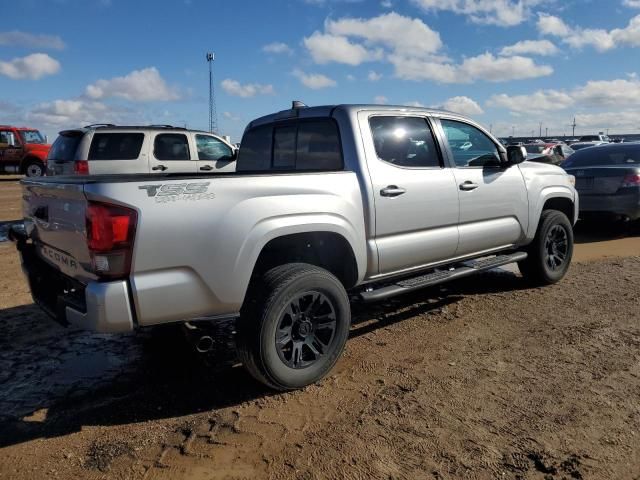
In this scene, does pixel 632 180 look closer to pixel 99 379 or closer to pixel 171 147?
pixel 171 147

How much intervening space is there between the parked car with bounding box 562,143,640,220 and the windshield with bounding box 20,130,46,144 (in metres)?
21.6

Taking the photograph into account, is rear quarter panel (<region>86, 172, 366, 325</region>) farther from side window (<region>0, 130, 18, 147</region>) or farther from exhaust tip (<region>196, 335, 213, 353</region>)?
side window (<region>0, 130, 18, 147</region>)

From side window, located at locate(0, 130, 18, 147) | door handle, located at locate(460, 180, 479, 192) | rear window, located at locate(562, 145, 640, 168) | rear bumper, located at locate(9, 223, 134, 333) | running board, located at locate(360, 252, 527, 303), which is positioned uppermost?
side window, located at locate(0, 130, 18, 147)

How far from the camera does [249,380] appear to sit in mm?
3818

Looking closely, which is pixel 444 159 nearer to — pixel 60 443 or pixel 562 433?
pixel 562 433

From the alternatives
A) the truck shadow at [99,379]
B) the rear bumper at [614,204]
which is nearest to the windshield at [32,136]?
the truck shadow at [99,379]

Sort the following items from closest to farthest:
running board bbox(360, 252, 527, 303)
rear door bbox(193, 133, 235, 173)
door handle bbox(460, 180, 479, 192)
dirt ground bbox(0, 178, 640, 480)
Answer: dirt ground bbox(0, 178, 640, 480)
running board bbox(360, 252, 527, 303)
door handle bbox(460, 180, 479, 192)
rear door bbox(193, 133, 235, 173)

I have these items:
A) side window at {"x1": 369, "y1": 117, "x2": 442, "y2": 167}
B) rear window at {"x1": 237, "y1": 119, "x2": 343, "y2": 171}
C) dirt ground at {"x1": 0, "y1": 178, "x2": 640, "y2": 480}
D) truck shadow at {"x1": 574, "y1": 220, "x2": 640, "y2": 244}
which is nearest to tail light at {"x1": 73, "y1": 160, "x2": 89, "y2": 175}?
dirt ground at {"x1": 0, "y1": 178, "x2": 640, "y2": 480}

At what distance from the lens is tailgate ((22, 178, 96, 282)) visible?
2.99 meters

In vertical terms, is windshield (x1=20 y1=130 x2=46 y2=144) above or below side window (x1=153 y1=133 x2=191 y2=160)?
above

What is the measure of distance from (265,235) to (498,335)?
7.92 feet

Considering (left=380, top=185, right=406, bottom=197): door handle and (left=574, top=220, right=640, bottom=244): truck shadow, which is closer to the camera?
(left=380, top=185, right=406, bottom=197): door handle

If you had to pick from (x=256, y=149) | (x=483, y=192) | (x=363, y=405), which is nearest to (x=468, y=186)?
(x=483, y=192)

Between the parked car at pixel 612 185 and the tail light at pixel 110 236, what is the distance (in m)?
8.50
